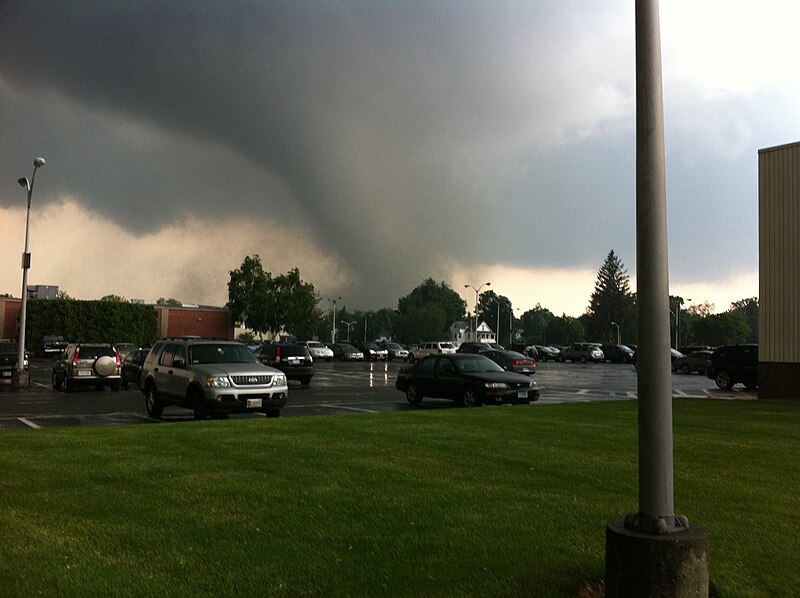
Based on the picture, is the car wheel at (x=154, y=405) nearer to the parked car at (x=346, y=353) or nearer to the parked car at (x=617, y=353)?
the parked car at (x=346, y=353)

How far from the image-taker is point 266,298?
84.8 meters

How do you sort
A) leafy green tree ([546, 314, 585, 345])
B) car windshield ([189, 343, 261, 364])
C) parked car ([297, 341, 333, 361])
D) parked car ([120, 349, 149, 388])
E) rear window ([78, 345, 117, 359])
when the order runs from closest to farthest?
car windshield ([189, 343, 261, 364]) → rear window ([78, 345, 117, 359]) → parked car ([120, 349, 149, 388]) → parked car ([297, 341, 333, 361]) → leafy green tree ([546, 314, 585, 345])

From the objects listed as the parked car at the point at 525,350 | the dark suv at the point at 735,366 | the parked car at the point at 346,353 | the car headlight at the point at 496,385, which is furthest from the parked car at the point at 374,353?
the car headlight at the point at 496,385

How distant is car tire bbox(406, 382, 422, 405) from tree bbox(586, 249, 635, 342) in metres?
126

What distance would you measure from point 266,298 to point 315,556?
81092 mm

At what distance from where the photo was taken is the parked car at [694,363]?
44625 mm

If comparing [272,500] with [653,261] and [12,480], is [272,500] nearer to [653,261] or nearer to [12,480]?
[12,480]

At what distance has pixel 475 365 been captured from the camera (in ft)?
64.2

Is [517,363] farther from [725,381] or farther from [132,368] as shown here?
[132,368]

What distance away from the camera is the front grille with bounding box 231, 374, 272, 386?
47.9 ft

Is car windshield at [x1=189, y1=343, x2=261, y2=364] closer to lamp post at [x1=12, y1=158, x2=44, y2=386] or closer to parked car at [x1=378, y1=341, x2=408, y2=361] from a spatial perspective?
lamp post at [x1=12, y1=158, x2=44, y2=386]

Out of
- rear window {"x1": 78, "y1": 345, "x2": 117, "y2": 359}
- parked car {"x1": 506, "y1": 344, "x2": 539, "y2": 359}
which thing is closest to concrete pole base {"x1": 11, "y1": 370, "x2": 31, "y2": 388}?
rear window {"x1": 78, "y1": 345, "x2": 117, "y2": 359}

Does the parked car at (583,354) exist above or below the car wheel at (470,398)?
above

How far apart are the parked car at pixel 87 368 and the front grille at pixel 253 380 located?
11231 mm
